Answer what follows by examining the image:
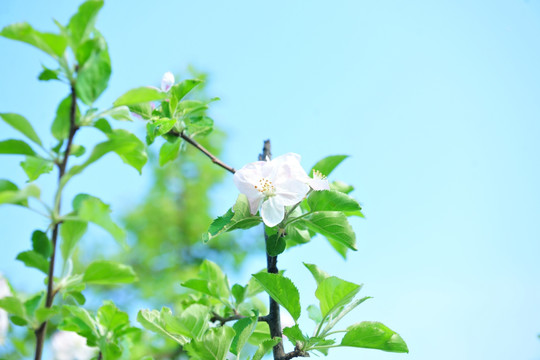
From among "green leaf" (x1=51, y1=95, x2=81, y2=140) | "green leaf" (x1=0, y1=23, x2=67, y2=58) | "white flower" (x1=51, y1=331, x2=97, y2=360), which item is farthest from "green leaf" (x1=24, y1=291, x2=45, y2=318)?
"white flower" (x1=51, y1=331, x2=97, y2=360)

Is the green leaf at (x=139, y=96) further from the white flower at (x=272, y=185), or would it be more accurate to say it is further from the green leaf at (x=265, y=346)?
the green leaf at (x=265, y=346)

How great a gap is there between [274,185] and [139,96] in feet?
1.05

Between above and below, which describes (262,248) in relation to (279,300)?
above

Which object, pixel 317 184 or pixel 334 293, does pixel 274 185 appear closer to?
pixel 317 184

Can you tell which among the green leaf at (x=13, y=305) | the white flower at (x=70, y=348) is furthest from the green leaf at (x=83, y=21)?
the white flower at (x=70, y=348)

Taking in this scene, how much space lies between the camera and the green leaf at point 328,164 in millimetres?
1006

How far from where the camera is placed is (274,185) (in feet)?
2.81

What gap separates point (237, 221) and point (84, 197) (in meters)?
0.31

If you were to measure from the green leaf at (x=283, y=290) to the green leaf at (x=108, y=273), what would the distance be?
22cm

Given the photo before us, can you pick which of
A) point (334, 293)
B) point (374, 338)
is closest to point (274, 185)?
point (334, 293)

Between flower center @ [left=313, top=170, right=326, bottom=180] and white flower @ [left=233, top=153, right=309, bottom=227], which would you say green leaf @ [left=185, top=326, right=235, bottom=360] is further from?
flower center @ [left=313, top=170, right=326, bottom=180]

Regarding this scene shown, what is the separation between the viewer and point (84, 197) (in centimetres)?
61

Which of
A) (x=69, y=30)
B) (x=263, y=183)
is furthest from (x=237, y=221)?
(x=69, y=30)

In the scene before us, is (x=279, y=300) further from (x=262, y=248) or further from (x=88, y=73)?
(x=262, y=248)
